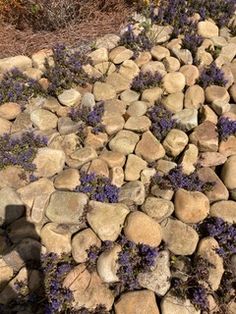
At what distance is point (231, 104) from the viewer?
5.38m

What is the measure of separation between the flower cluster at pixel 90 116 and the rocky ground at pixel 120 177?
2 centimetres

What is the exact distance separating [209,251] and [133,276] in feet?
2.63

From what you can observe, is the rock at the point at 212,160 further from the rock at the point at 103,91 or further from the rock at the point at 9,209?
the rock at the point at 9,209

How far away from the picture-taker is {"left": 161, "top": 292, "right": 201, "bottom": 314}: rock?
151 inches

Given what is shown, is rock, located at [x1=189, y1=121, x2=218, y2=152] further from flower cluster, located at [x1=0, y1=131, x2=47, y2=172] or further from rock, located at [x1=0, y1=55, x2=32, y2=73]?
rock, located at [x1=0, y1=55, x2=32, y2=73]

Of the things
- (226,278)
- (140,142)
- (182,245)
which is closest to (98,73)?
(140,142)

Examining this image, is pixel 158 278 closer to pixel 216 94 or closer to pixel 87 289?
pixel 87 289

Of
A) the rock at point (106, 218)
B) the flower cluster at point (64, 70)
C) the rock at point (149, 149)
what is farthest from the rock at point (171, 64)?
the rock at point (106, 218)

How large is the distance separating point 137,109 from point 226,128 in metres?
1.12

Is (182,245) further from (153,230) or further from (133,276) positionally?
(133,276)

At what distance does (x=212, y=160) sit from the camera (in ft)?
15.6

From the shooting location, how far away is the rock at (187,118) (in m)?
5.02

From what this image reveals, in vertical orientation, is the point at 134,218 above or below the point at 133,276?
above

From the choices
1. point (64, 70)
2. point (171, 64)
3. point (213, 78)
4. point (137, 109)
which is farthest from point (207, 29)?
point (64, 70)
